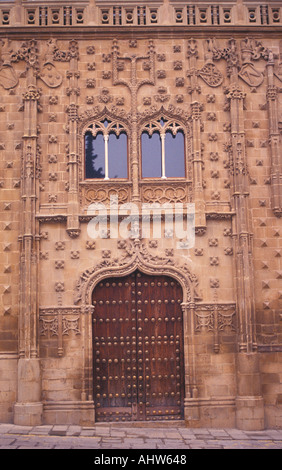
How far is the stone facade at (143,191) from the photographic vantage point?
13.9 m

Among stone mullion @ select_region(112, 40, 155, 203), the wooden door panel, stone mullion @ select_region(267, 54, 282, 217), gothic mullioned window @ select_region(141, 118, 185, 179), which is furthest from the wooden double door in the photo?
stone mullion @ select_region(267, 54, 282, 217)

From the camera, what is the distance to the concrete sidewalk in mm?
11891

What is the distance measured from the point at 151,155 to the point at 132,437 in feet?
23.4

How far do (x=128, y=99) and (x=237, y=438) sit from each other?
29.4 ft

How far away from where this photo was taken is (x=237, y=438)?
12719mm

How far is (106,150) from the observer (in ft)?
49.1

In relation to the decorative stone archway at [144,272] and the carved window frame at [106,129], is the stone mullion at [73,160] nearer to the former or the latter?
the carved window frame at [106,129]

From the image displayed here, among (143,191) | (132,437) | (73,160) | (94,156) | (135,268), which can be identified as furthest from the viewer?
(94,156)

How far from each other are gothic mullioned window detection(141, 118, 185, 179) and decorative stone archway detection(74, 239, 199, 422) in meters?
2.05

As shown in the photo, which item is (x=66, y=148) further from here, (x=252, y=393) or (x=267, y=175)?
(x=252, y=393)

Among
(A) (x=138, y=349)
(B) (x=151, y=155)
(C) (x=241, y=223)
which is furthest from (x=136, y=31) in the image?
(A) (x=138, y=349)

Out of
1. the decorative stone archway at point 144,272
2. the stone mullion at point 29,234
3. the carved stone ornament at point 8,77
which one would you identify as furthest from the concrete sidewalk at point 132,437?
the carved stone ornament at point 8,77

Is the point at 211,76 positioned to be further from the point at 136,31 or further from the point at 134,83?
the point at 136,31

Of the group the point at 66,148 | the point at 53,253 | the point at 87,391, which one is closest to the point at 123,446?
the point at 87,391
